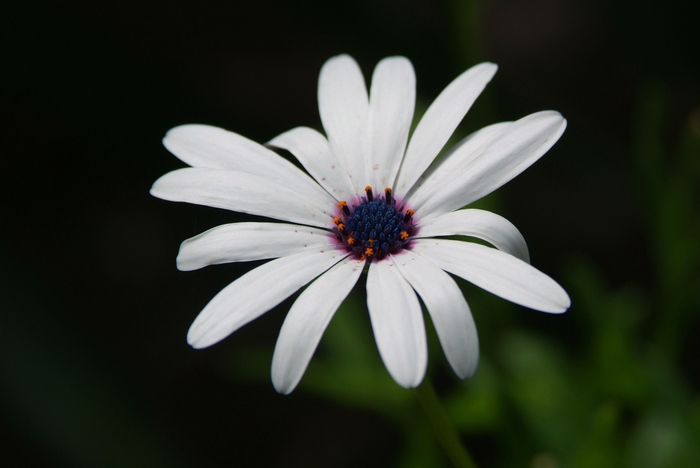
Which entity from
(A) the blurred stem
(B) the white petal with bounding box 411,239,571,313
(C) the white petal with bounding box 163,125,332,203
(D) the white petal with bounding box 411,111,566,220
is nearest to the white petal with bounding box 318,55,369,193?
(C) the white petal with bounding box 163,125,332,203

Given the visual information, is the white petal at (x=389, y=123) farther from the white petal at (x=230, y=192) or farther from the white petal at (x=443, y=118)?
the white petal at (x=230, y=192)

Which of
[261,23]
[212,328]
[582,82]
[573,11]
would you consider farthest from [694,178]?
[261,23]

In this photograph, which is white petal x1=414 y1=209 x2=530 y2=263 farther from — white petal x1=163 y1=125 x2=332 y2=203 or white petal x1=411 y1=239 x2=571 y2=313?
white petal x1=163 y1=125 x2=332 y2=203

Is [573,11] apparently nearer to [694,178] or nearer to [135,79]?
[694,178]

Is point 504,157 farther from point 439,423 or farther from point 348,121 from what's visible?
point 439,423

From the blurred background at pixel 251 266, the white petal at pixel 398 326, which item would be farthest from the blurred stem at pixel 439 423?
the blurred background at pixel 251 266

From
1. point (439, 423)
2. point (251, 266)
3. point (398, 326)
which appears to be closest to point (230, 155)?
point (398, 326)
